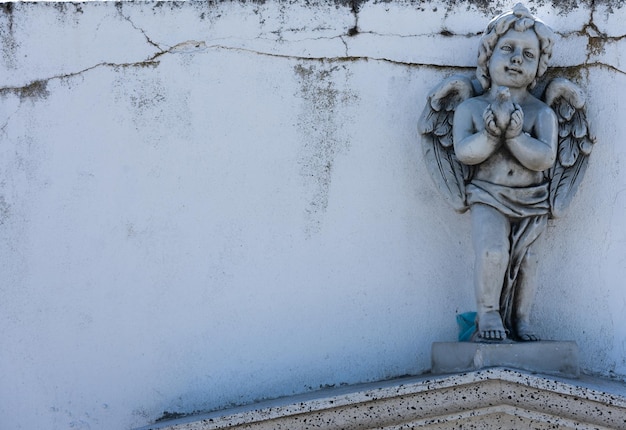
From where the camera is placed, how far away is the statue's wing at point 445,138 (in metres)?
7.30

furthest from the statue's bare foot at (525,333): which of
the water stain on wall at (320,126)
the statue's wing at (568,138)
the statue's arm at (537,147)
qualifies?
the water stain on wall at (320,126)

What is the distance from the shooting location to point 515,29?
727 centimetres

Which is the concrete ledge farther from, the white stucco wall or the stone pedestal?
the white stucco wall

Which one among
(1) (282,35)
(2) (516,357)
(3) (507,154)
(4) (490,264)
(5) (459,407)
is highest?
(1) (282,35)

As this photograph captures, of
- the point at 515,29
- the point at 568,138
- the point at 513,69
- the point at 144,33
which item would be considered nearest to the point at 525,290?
the point at 568,138

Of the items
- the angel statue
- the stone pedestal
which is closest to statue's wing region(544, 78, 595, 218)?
the angel statue

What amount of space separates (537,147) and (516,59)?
1.17ft

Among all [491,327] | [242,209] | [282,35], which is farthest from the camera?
[282,35]

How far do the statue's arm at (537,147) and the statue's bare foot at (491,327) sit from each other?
→ 58 centimetres

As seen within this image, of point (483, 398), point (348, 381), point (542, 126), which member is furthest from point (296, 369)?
point (542, 126)

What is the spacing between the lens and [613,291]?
7.37m

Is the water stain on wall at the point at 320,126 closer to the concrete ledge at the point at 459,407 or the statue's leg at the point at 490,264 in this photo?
the statue's leg at the point at 490,264

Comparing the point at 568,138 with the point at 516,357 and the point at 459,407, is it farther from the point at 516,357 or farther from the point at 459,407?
the point at 459,407

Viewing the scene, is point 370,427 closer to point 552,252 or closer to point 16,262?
point 552,252
